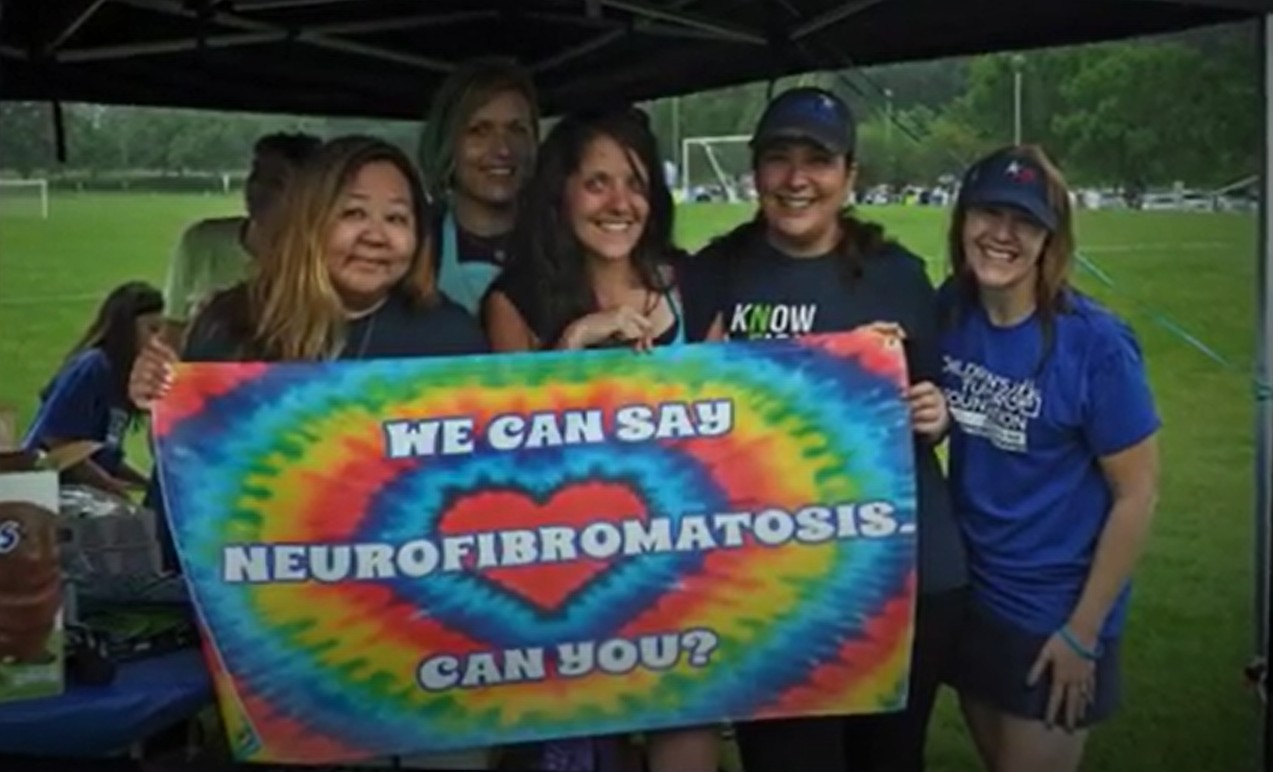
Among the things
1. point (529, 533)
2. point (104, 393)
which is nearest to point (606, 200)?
point (529, 533)

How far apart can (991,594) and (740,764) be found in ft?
1.77

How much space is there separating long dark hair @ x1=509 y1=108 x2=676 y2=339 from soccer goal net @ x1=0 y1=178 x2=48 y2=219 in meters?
0.85

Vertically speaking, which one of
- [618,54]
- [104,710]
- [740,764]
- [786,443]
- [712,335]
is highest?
[618,54]

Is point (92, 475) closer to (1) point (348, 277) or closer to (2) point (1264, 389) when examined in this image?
(1) point (348, 277)

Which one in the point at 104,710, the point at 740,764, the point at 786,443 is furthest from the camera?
the point at 740,764

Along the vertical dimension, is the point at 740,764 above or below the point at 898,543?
below

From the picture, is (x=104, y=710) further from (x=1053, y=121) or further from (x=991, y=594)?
(x=1053, y=121)

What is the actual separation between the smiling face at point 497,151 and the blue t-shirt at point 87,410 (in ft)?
2.30

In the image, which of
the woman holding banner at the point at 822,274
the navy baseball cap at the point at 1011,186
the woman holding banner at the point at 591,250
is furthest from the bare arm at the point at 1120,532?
the woman holding banner at the point at 591,250

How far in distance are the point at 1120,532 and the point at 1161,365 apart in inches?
12.0

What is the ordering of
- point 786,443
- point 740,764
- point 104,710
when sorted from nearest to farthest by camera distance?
point 104,710 → point 786,443 → point 740,764

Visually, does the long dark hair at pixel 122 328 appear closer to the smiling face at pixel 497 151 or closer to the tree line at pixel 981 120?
the tree line at pixel 981 120

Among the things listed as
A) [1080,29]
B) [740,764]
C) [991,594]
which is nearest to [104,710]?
[740,764]

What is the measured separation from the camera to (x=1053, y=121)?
9.50 ft
